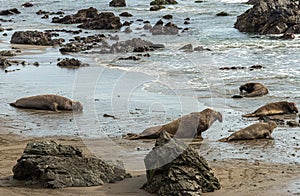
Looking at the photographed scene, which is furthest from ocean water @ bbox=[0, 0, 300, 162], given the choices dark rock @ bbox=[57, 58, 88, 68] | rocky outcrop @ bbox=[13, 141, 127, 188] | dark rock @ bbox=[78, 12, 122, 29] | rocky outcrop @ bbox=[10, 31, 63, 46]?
dark rock @ bbox=[78, 12, 122, 29]

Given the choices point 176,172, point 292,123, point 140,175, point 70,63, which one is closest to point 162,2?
point 70,63

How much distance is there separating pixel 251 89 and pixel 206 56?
301 inches

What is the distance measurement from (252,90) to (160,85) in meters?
2.43

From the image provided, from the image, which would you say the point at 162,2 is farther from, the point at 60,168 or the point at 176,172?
the point at 176,172

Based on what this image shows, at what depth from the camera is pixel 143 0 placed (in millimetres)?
59281

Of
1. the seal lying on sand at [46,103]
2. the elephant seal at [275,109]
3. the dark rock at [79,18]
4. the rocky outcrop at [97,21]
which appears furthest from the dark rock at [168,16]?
the elephant seal at [275,109]

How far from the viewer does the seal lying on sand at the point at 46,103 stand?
12.0 meters

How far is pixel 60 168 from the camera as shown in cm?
688

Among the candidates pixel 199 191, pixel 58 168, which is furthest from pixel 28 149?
pixel 199 191

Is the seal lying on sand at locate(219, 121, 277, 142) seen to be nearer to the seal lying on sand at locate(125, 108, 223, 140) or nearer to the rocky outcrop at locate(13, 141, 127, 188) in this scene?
the seal lying on sand at locate(125, 108, 223, 140)

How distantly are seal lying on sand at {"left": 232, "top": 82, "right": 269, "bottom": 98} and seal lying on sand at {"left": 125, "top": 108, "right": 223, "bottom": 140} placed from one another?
362 cm

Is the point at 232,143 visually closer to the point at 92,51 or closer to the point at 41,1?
the point at 92,51

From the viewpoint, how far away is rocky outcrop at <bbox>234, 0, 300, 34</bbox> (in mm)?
30406

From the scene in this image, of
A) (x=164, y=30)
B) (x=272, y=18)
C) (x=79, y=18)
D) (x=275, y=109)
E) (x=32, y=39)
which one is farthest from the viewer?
(x=79, y=18)
